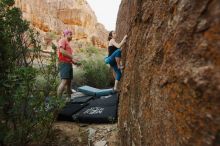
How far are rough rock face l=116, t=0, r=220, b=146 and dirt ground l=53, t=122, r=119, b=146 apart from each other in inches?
82.0

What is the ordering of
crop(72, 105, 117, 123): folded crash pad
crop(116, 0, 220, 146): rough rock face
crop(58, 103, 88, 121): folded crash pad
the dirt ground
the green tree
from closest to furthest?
crop(116, 0, 220, 146): rough rock face < the green tree < the dirt ground < crop(72, 105, 117, 123): folded crash pad < crop(58, 103, 88, 121): folded crash pad

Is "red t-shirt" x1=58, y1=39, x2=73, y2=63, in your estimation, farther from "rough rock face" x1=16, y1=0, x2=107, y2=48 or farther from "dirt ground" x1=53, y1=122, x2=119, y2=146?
"rough rock face" x1=16, y1=0, x2=107, y2=48

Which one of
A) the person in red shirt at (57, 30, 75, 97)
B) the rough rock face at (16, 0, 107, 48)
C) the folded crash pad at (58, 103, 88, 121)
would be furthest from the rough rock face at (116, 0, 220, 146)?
the rough rock face at (16, 0, 107, 48)

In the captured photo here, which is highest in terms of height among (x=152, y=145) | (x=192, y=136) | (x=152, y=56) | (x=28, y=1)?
(x=28, y=1)

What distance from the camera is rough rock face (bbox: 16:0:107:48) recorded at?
42.2m

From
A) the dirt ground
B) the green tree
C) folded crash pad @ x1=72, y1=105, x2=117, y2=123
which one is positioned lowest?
the dirt ground

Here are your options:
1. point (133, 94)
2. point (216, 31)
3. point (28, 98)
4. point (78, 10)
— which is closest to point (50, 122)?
point (28, 98)

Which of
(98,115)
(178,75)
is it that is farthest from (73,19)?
(178,75)

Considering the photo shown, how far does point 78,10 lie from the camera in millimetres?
48938

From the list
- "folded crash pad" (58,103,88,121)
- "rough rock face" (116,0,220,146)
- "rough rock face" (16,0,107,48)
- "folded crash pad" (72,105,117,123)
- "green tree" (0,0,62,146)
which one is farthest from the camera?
"rough rock face" (16,0,107,48)

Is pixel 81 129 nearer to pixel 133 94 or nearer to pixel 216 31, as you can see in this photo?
pixel 133 94

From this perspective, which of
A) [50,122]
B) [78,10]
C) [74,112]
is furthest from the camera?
[78,10]

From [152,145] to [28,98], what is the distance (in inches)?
112

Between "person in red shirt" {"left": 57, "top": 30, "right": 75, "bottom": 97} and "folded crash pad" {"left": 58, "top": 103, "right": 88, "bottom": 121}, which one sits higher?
"person in red shirt" {"left": 57, "top": 30, "right": 75, "bottom": 97}
